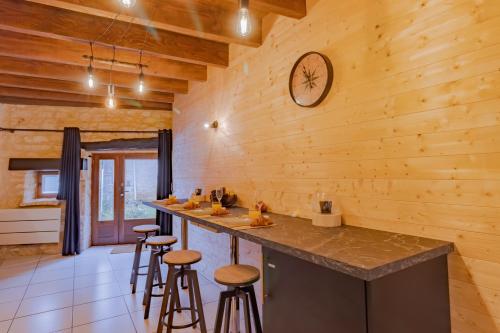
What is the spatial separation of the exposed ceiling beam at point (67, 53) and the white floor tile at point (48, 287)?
267 centimetres

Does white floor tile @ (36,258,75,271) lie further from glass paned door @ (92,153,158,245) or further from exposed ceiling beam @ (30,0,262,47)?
exposed ceiling beam @ (30,0,262,47)

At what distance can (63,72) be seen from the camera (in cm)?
377

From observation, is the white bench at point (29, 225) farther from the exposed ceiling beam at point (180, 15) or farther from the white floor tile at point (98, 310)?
the exposed ceiling beam at point (180, 15)

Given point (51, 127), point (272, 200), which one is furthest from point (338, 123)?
point (51, 127)

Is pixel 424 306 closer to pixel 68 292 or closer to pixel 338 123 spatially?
pixel 338 123

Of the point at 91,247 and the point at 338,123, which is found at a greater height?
the point at 338,123

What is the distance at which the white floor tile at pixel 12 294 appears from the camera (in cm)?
326

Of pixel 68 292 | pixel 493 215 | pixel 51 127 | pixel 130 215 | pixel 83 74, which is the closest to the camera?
pixel 493 215

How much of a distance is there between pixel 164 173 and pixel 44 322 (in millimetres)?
3003

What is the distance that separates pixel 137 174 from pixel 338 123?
4866 mm

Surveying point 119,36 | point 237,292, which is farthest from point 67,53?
point 237,292

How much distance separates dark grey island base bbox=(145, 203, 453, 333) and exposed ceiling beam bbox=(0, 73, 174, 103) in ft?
13.3

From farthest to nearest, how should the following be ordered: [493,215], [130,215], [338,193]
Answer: [130,215] < [338,193] < [493,215]

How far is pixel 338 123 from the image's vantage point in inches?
80.4
